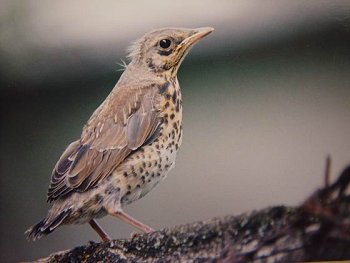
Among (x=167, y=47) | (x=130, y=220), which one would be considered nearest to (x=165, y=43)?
(x=167, y=47)

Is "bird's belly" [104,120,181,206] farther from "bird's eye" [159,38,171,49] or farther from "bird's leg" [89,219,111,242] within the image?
"bird's eye" [159,38,171,49]

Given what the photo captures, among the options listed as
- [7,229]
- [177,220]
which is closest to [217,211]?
[177,220]

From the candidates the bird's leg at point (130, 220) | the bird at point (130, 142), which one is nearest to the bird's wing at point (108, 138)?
the bird at point (130, 142)

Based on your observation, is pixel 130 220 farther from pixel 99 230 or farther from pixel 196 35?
pixel 196 35

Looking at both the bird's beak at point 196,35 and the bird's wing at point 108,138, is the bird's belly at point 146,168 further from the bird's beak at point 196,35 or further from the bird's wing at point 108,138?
the bird's beak at point 196,35

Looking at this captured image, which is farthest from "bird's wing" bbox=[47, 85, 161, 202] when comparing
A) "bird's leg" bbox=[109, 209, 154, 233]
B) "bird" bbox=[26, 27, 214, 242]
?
"bird's leg" bbox=[109, 209, 154, 233]

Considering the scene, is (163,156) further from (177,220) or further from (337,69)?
(337,69)

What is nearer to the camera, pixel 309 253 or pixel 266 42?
pixel 309 253
